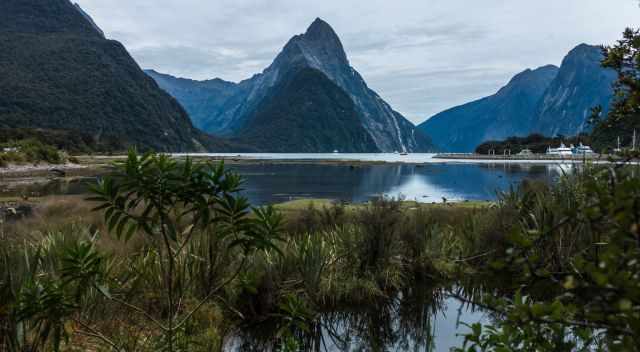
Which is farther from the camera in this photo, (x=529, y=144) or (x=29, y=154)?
(x=529, y=144)

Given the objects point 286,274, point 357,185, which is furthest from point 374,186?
point 286,274

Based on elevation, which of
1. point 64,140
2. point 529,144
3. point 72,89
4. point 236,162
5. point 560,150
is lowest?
point 236,162

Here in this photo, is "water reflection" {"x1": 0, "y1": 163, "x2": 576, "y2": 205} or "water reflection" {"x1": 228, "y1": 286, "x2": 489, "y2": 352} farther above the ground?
"water reflection" {"x1": 228, "y1": 286, "x2": 489, "y2": 352}

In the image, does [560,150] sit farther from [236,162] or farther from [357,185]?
[357,185]

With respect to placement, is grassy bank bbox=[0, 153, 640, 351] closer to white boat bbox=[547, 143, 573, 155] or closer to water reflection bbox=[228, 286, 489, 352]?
water reflection bbox=[228, 286, 489, 352]

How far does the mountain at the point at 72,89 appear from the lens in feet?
456

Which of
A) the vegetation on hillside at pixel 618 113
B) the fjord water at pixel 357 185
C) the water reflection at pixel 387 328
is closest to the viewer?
the vegetation on hillside at pixel 618 113

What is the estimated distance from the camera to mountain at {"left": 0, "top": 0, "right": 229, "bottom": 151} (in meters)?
139

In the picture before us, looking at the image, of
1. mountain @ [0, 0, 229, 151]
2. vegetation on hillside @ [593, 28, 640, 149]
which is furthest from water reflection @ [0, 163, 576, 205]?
mountain @ [0, 0, 229, 151]

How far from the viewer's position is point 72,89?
15975 centimetres

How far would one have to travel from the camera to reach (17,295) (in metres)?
4.33

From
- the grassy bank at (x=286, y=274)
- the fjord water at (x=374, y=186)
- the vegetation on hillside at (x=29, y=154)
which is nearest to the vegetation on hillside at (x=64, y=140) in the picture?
the vegetation on hillside at (x=29, y=154)

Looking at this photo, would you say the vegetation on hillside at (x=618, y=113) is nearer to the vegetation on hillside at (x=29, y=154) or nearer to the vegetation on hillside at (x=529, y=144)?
the vegetation on hillside at (x=29, y=154)

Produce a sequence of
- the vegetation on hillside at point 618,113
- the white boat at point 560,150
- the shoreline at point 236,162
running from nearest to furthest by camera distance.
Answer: the vegetation on hillside at point 618,113 → the shoreline at point 236,162 → the white boat at point 560,150
